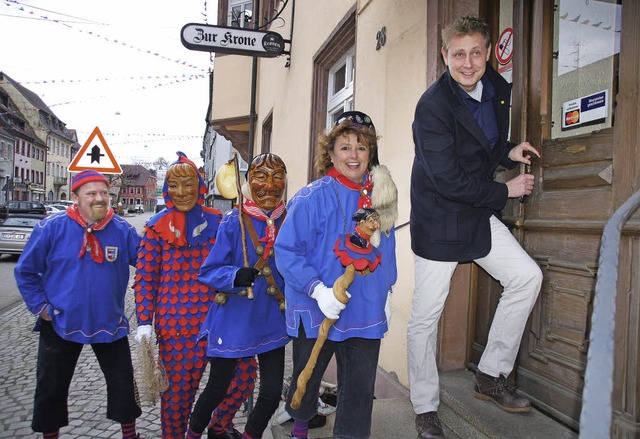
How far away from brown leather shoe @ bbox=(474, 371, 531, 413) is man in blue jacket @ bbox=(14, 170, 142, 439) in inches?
80.3

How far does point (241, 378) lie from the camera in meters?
2.99

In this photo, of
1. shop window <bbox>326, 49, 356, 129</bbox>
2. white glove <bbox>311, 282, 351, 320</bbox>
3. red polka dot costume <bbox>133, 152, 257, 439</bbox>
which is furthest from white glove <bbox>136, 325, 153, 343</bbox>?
shop window <bbox>326, 49, 356, 129</bbox>

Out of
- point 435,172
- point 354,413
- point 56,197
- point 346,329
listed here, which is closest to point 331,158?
point 435,172

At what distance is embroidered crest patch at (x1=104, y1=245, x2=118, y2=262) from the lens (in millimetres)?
3104

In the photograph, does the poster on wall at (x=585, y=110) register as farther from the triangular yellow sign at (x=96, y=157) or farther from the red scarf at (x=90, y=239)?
the triangular yellow sign at (x=96, y=157)

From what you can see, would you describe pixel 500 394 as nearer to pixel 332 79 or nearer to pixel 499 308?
pixel 499 308

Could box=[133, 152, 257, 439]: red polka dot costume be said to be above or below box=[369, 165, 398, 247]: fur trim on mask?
below

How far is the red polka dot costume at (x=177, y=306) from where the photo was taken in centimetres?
288

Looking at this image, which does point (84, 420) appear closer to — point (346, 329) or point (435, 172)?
point (346, 329)

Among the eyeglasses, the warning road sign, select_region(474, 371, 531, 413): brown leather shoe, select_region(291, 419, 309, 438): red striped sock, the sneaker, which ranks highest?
the warning road sign

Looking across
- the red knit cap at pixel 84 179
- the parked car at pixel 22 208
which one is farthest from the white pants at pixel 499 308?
the parked car at pixel 22 208

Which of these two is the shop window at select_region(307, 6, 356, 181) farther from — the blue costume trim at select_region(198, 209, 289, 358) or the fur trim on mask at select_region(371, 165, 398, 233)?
the fur trim on mask at select_region(371, 165, 398, 233)

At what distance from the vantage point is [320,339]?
201 cm

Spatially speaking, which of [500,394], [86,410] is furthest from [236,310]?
[86,410]
